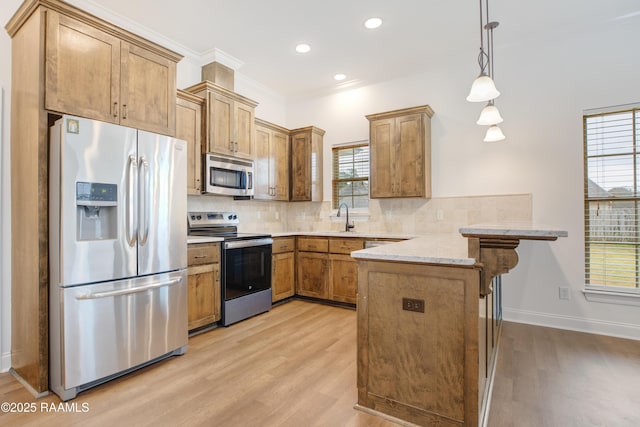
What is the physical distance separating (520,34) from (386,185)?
214cm

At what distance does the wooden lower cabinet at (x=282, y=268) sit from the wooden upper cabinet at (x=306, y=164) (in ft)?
2.64

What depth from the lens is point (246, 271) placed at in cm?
354

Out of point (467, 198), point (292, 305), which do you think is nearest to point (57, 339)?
point (292, 305)

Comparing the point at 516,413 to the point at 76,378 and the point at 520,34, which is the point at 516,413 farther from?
the point at 520,34

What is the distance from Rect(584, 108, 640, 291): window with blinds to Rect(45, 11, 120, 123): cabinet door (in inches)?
174

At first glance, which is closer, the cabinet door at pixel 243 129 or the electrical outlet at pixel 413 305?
the electrical outlet at pixel 413 305

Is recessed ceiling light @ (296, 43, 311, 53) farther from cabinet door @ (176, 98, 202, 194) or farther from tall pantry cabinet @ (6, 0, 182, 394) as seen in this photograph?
tall pantry cabinet @ (6, 0, 182, 394)

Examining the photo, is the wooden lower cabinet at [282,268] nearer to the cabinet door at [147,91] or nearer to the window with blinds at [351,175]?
the window with blinds at [351,175]

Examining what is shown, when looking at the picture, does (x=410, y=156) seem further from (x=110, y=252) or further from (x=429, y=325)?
(x=110, y=252)

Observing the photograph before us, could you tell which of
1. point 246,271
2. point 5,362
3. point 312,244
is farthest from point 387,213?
point 5,362

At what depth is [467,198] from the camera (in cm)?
393

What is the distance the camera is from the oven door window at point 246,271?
11.0ft

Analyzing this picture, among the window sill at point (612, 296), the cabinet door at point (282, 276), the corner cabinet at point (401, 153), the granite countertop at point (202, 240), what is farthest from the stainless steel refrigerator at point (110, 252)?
the window sill at point (612, 296)

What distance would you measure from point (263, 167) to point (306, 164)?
2.24 feet
